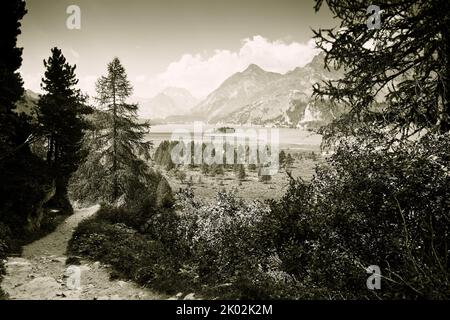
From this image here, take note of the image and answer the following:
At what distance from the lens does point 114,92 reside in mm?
19062

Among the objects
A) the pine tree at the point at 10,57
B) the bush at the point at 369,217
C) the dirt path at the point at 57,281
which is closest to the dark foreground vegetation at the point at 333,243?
the bush at the point at 369,217

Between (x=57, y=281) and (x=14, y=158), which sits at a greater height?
(x=14, y=158)

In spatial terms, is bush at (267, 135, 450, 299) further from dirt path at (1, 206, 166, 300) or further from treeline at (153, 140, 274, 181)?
treeline at (153, 140, 274, 181)

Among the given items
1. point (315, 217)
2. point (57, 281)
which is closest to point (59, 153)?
point (57, 281)

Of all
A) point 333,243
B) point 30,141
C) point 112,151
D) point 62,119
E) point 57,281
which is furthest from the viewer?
point 112,151

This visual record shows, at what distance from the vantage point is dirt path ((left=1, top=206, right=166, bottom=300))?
24.1ft

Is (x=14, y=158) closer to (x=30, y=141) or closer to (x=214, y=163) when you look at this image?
(x=30, y=141)

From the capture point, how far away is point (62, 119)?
16.4 metres

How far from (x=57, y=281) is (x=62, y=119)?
442 inches

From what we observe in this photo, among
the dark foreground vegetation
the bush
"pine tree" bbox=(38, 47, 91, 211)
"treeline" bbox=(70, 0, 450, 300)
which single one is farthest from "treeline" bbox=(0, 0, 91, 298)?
the bush

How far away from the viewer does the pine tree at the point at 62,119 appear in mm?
16092

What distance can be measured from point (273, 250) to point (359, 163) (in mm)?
3808

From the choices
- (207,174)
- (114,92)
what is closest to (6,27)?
(114,92)
